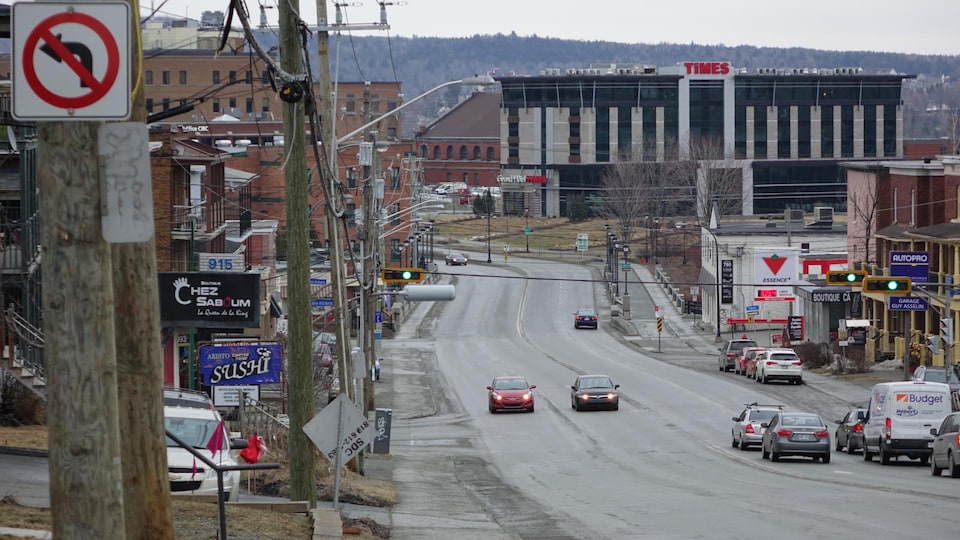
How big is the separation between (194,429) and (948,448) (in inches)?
649

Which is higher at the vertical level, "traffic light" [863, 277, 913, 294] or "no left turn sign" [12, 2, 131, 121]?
"no left turn sign" [12, 2, 131, 121]

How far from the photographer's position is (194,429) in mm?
20750

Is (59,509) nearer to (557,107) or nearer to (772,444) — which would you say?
(772,444)

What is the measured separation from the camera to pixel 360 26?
Result: 2972 centimetres

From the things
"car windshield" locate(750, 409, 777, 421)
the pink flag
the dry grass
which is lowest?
"car windshield" locate(750, 409, 777, 421)

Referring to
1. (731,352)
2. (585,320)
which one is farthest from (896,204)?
(585,320)

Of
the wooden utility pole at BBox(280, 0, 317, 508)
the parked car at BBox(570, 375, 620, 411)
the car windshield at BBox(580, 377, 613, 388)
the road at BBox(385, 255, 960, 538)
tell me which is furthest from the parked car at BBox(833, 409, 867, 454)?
the wooden utility pole at BBox(280, 0, 317, 508)

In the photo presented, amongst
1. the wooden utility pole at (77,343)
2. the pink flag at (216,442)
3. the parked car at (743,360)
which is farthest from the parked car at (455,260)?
the wooden utility pole at (77,343)

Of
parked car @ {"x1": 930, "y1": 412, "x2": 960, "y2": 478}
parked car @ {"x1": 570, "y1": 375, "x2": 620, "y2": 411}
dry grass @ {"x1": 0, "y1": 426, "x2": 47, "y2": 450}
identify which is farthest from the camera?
parked car @ {"x1": 570, "y1": 375, "x2": 620, "y2": 411}

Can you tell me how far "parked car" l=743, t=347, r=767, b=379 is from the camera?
217 ft

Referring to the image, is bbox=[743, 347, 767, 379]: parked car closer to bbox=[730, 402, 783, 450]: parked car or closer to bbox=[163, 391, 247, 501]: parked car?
bbox=[730, 402, 783, 450]: parked car

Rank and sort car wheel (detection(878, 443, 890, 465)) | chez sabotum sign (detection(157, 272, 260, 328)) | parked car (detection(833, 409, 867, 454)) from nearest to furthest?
car wheel (detection(878, 443, 890, 465))
chez sabotum sign (detection(157, 272, 260, 328))
parked car (detection(833, 409, 867, 454))

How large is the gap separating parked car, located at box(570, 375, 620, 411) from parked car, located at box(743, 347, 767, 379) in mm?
14330

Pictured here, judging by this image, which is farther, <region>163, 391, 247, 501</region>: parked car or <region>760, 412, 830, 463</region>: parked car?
<region>760, 412, 830, 463</region>: parked car
